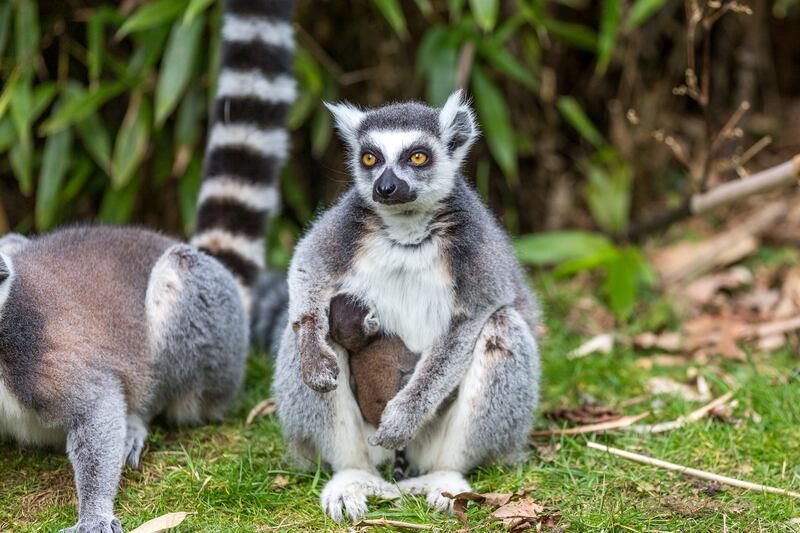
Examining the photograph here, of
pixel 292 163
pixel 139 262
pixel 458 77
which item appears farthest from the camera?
pixel 292 163

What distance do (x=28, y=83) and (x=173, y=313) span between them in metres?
2.68

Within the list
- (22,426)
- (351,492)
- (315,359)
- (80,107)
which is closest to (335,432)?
(351,492)

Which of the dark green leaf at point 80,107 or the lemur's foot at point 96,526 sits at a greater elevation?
the dark green leaf at point 80,107

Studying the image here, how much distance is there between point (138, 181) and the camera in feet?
24.0

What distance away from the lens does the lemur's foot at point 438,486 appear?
4.14 meters

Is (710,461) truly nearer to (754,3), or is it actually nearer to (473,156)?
(473,156)

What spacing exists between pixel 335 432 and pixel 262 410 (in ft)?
3.89

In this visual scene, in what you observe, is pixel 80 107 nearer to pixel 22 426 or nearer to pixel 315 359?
pixel 22 426

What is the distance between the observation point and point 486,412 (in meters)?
4.20

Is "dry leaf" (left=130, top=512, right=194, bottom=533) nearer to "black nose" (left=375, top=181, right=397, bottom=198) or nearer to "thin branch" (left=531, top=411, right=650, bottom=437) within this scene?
"black nose" (left=375, top=181, right=397, bottom=198)

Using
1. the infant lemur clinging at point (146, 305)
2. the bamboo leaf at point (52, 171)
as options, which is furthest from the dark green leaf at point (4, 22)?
the infant lemur clinging at point (146, 305)

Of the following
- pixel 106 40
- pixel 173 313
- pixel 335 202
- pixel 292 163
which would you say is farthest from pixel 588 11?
pixel 173 313

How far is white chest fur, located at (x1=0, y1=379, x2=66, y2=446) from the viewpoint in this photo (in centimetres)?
414

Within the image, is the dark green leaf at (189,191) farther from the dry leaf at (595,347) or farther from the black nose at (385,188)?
the black nose at (385,188)
